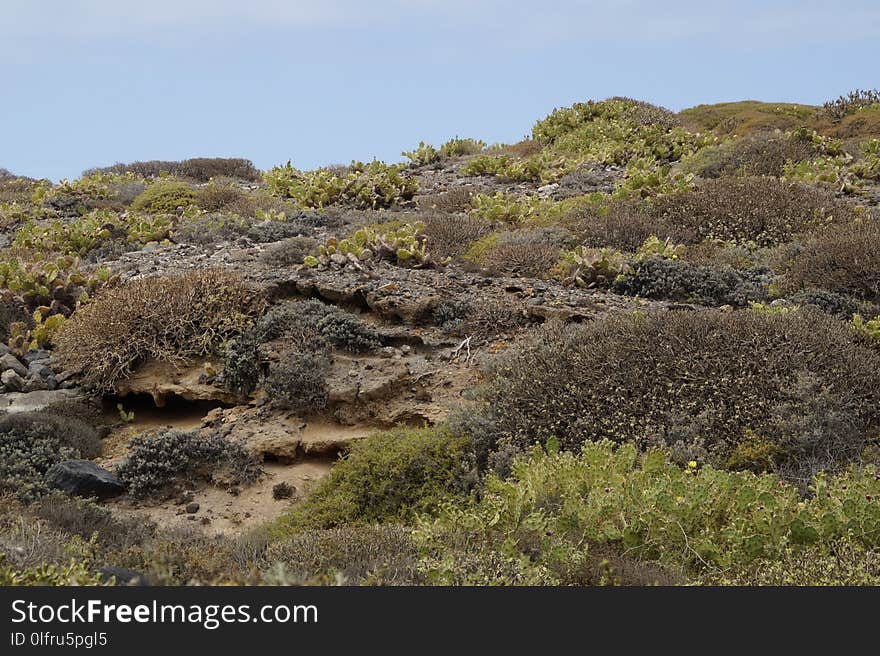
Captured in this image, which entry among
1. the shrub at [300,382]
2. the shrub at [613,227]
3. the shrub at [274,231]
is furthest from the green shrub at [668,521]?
the shrub at [274,231]

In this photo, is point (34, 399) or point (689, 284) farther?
point (689, 284)

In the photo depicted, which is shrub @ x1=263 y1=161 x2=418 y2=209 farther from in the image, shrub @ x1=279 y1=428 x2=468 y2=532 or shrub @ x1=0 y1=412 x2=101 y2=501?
shrub @ x1=279 y1=428 x2=468 y2=532

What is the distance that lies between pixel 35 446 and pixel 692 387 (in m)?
5.45

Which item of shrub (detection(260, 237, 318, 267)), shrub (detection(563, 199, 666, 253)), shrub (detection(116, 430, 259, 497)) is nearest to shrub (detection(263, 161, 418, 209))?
→ shrub (detection(563, 199, 666, 253))

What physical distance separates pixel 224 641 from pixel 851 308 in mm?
7587

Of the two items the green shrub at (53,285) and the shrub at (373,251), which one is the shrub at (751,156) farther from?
the green shrub at (53,285)

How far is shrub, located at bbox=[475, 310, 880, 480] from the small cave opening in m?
3.16

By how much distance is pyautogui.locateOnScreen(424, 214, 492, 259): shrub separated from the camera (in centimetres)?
1128

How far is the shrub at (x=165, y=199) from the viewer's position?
673 inches

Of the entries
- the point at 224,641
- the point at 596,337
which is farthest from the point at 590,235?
the point at 224,641

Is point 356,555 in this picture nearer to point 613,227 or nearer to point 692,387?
point 692,387

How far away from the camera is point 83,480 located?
7.07 metres

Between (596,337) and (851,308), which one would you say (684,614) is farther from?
(851,308)

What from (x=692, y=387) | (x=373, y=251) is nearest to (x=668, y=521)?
(x=692, y=387)
